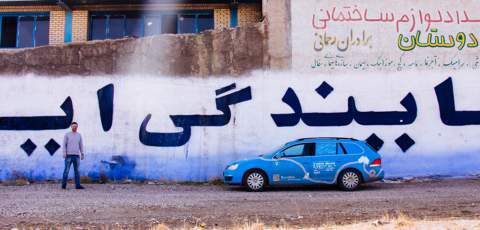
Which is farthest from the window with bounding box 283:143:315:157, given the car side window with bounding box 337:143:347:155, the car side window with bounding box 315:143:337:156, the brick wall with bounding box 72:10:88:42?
the brick wall with bounding box 72:10:88:42

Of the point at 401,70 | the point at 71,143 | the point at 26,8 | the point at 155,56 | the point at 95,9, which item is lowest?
the point at 71,143

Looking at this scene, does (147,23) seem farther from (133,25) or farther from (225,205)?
(225,205)

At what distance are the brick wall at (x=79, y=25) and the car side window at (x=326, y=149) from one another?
10200 millimetres

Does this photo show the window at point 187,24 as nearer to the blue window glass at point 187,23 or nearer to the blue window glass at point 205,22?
the blue window glass at point 187,23

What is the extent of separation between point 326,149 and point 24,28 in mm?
12639

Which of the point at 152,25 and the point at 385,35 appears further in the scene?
the point at 152,25

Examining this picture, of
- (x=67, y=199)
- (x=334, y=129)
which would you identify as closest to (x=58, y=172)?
(x=67, y=199)

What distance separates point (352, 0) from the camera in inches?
615

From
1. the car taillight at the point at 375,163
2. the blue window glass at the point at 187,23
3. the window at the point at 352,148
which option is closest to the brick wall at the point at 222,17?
the blue window glass at the point at 187,23

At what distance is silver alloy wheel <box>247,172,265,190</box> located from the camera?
12828mm

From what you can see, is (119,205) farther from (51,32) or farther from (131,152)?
(51,32)

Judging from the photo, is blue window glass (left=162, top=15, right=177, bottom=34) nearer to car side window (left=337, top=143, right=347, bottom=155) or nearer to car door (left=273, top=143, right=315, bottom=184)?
car door (left=273, top=143, right=315, bottom=184)

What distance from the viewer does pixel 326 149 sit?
42.6ft

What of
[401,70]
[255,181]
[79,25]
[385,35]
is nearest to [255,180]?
[255,181]
